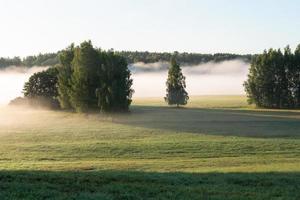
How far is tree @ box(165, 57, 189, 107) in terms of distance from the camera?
10019cm

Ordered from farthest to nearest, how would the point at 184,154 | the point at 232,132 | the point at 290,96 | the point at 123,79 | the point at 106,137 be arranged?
the point at 290,96 < the point at 123,79 < the point at 232,132 < the point at 106,137 < the point at 184,154

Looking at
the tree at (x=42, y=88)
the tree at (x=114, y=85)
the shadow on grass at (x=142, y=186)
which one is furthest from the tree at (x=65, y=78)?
the shadow on grass at (x=142, y=186)

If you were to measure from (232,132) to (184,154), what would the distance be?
18.6m

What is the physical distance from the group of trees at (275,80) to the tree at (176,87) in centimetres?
1080

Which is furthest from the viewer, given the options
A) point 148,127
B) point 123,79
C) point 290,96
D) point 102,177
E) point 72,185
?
point 290,96

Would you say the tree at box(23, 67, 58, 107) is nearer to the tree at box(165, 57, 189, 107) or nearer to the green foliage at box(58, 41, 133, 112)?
the green foliage at box(58, 41, 133, 112)

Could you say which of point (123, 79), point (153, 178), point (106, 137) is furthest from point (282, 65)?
point (153, 178)

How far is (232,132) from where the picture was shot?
53.2 meters

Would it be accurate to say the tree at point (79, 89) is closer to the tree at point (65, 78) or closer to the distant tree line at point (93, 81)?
the distant tree line at point (93, 81)

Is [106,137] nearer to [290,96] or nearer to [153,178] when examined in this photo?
[153,178]

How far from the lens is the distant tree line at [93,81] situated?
253ft

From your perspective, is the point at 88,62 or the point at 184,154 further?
the point at 88,62

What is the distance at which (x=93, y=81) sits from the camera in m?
79.2

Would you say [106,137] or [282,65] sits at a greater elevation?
[282,65]
